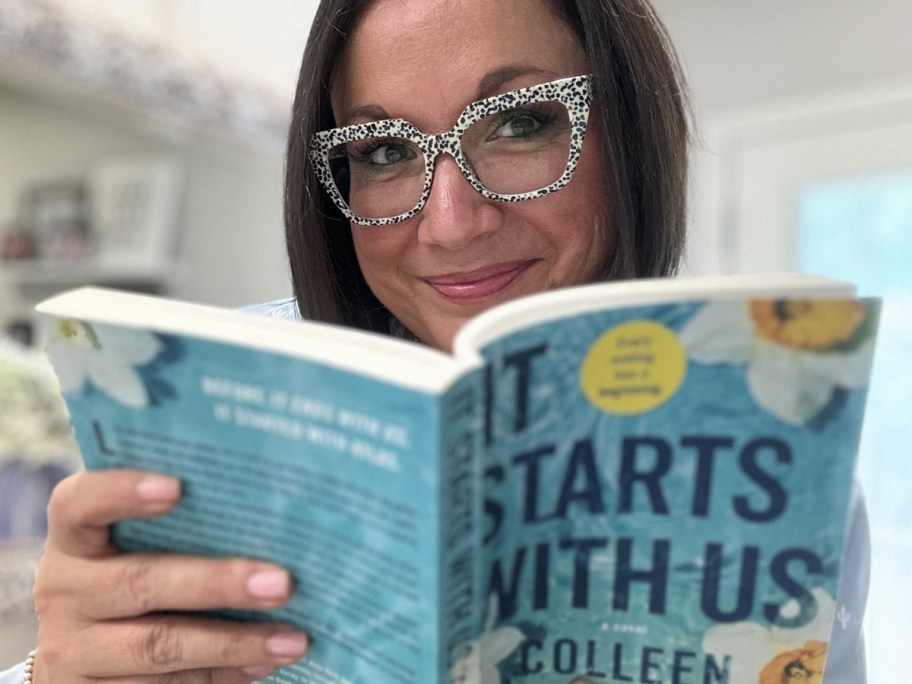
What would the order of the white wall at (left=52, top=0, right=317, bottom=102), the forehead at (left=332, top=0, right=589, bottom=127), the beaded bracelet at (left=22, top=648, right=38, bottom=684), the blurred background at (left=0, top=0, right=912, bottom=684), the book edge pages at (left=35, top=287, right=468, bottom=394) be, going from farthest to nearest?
the white wall at (left=52, top=0, right=317, bottom=102)
the blurred background at (left=0, top=0, right=912, bottom=684)
the forehead at (left=332, top=0, right=589, bottom=127)
the beaded bracelet at (left=22, top=648, right=38, bottom=684)
the book edge pages at (left=35, top=287, right=468, bottom=394)

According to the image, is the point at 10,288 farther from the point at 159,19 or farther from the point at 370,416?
the point at 370,416

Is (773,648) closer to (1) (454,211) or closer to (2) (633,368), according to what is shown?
(2) (633,368)

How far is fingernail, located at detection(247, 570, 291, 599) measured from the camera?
443 mm

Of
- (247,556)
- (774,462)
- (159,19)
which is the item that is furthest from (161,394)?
(159,19)

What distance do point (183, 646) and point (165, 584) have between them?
0.16 ft

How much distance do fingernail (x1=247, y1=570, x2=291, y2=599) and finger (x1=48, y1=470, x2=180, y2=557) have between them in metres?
0.06

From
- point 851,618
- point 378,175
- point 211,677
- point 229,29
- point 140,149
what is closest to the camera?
point 211,677

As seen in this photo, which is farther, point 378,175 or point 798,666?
point 378,175

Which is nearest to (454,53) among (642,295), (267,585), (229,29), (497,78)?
(497,78)

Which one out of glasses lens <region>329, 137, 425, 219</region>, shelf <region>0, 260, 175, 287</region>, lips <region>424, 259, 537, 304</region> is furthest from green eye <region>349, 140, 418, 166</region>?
shelf <region>0, 260, 175, 287</region>

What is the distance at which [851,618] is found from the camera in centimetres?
69

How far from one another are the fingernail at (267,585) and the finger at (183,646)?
0.14ft

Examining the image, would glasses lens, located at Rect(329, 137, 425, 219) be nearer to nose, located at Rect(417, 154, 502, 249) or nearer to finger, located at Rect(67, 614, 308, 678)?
nose, located at Rect(417, 154, 502, 249)

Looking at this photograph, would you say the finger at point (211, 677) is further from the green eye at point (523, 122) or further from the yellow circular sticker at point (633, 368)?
the green eye at point (523, 122)
